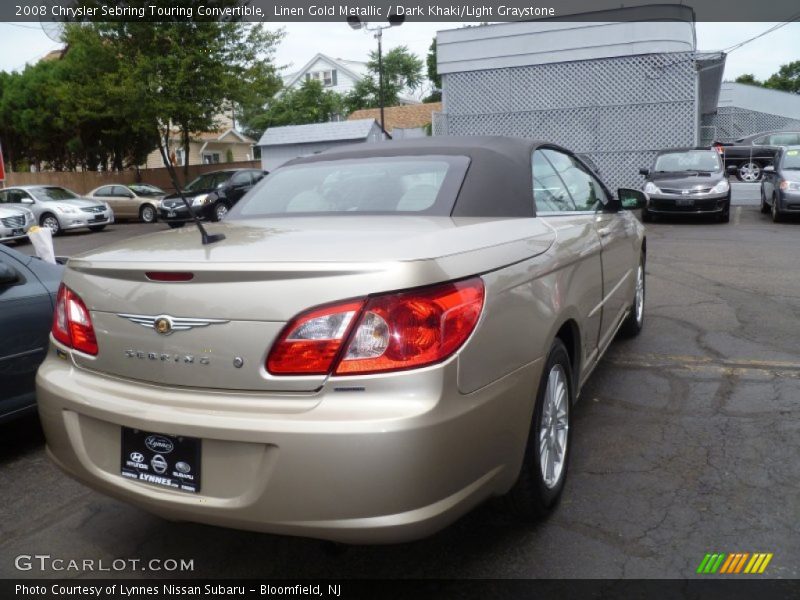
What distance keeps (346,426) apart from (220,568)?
1.03m

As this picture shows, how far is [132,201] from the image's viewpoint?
74.3 ft

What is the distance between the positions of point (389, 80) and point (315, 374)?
64.3 meters

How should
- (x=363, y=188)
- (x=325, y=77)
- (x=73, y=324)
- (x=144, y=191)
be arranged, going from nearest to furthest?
1. (x=73, y=324)
2. (x=363, y=188)
3. (x=144, y=191)
4. (x=325, y=77)

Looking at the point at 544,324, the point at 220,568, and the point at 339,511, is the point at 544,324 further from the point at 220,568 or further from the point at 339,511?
the point at 220,568

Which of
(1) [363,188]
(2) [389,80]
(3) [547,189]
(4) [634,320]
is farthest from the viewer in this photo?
(2) [389,80]

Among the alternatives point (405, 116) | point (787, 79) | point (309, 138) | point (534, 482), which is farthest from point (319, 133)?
point (787, 79)

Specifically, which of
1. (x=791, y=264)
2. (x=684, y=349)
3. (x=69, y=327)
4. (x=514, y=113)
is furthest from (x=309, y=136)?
(x=69, y=327)

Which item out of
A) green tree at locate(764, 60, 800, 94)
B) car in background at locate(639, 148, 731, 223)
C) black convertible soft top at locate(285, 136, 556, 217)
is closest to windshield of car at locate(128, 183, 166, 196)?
car in background at locate(639, 148, 731, 223)

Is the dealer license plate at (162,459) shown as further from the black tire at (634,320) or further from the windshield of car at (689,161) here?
the windshield of car at (689,161)

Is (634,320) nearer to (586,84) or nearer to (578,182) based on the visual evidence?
(578,182)

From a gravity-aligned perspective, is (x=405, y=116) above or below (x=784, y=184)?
above

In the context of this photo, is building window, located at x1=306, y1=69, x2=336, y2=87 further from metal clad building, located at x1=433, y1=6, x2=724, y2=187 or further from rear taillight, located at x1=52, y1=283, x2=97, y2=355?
rear taillight, located at x1=52, y1=283, x2=97, y2=355

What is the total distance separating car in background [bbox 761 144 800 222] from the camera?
42.8 feet

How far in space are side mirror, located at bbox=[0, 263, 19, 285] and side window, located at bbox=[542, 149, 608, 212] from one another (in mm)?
2953
